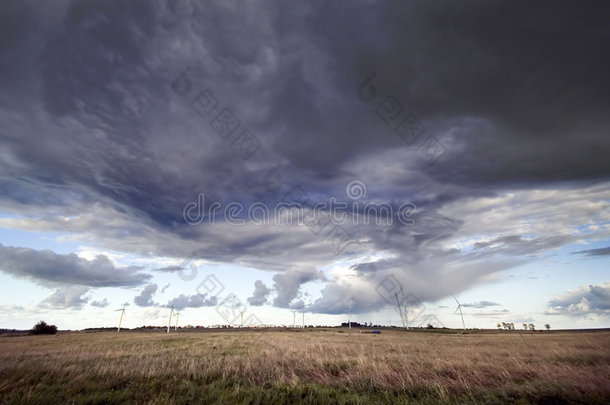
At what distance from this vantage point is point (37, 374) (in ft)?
45.4

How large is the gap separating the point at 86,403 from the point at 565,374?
1800 cm

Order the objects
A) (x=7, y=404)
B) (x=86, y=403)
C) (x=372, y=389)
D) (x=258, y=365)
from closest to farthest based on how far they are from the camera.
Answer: (x=7, y=404) < (x=86, y=403) < (x=372, y=389) < (x=258, y=365)

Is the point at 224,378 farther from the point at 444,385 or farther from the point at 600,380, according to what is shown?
the point at 600,380

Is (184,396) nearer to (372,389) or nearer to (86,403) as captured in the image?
(86,403)

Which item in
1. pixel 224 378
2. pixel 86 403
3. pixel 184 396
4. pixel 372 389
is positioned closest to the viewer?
pixel 86 403

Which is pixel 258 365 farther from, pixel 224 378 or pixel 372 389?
pixel 372 389

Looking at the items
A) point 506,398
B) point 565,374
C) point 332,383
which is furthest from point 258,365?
point 565,374

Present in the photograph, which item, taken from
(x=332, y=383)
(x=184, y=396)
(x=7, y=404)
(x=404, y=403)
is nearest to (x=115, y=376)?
(x=7, y=404)

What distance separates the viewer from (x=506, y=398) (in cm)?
953

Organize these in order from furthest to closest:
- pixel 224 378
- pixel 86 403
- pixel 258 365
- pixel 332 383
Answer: pixel 258 365, pixel 224 378, pixel 332 383, pixel 86 403

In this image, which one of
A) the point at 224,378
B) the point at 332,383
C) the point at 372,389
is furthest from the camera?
the point at 224,378

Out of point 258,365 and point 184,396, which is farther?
point 258,365

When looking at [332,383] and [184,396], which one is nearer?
[184,396]

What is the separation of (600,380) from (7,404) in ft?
65.1
